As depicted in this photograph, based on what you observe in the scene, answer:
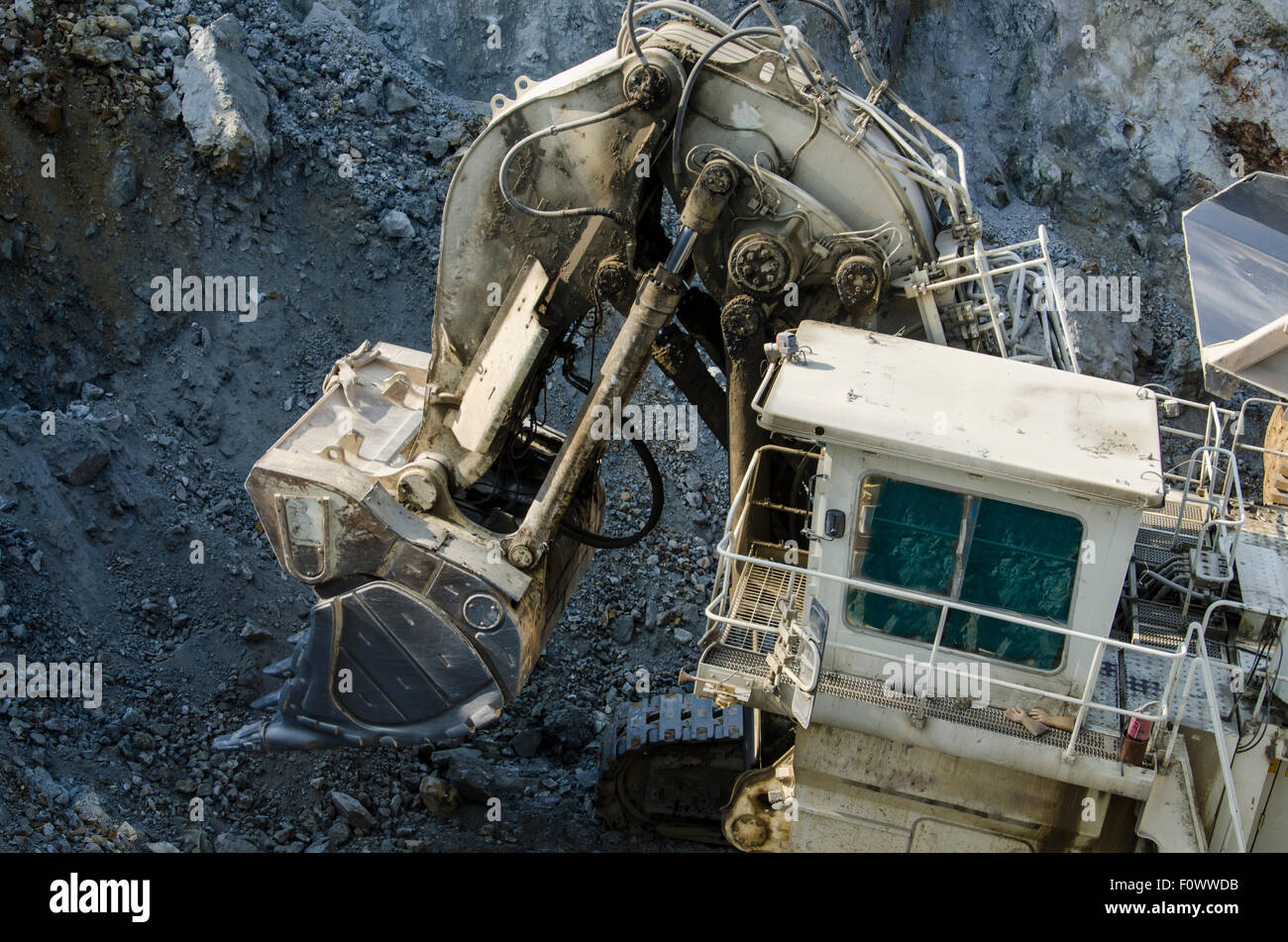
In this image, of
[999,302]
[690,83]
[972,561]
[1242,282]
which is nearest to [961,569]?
[972,561]

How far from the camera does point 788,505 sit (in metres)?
7.52

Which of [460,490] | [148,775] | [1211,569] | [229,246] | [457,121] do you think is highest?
[457,121]

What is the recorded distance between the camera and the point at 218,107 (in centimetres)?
1116

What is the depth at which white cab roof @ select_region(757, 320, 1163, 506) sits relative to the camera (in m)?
5.72

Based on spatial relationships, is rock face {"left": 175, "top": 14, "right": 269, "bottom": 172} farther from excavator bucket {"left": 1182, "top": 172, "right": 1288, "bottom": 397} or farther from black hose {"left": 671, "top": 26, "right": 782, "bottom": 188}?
excavator bucket {"left": 1182, "top": 172, "right": 1288, "bottom": 397}

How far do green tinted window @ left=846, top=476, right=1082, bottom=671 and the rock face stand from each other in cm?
757

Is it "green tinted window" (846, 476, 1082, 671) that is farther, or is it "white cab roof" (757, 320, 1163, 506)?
"green tinted window" (846, 476, 1082, 671)

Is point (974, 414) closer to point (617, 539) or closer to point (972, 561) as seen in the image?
point (972, 561)

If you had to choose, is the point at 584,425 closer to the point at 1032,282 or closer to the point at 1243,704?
the point at 1032,282

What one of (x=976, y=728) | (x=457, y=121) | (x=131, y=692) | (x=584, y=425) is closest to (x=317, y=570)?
(x=584, y=425)

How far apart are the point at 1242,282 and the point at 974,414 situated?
1.55 meters

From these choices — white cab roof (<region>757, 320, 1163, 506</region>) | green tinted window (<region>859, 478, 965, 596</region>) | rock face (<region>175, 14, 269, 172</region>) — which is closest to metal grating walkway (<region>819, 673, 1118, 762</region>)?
green tinted window (<region>859, 478, 965, 596</region>)

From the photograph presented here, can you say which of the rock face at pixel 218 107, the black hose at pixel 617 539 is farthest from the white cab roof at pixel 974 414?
the rock face at pixel 218 107

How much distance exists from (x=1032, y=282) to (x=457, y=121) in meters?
6.94
